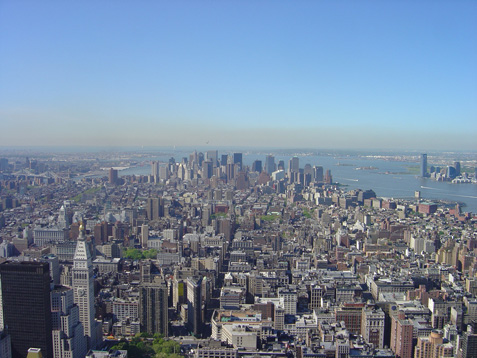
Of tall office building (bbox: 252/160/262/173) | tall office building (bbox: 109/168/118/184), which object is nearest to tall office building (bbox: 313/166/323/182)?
tall office building (bbox: 252/160/262/173)

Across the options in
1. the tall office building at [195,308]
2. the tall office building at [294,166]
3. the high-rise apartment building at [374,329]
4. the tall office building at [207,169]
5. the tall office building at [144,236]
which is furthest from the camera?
the tall office building at [294,166]

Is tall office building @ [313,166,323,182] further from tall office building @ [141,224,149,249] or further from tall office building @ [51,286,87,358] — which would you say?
tall office building @ [51,286,87,358]

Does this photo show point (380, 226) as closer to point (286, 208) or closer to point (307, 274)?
point (286, 208)

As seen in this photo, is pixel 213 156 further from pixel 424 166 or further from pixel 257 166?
pixel 424 166

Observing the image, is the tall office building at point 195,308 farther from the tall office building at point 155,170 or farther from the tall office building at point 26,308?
the tall office building at point 155,170

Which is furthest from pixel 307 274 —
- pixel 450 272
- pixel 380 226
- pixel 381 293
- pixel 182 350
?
pixel 380 226

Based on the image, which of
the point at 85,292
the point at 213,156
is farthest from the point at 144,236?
the point at 213,156

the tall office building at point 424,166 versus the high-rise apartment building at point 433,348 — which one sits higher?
the tall office building at point 424,166

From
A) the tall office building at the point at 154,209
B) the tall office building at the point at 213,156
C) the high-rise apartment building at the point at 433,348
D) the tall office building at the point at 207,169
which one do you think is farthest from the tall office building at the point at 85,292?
the tall office building at the point at 213,156
